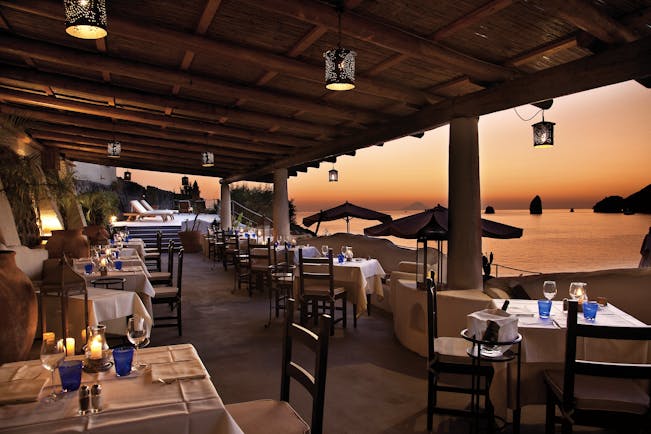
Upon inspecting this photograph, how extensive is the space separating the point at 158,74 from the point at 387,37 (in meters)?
2.88

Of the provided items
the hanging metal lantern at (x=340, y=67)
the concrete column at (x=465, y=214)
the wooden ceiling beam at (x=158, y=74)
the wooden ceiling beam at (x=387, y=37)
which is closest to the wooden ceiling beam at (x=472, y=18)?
the wooden ceiling beam at (x=387, y=37)

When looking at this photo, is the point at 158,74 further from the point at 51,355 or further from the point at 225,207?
the point at 225,207

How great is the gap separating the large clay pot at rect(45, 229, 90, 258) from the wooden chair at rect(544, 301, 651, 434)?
789 cm

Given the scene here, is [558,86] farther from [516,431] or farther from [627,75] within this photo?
[516,431]

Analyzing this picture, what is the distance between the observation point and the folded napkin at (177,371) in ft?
6.32

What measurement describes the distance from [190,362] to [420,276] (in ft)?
14.3

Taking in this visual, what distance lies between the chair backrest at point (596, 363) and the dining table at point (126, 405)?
6.08ft

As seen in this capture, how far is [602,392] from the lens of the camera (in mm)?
2557

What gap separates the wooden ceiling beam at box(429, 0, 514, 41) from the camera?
3.30 meters

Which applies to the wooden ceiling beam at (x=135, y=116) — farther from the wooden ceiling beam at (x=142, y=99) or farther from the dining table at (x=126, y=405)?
the dining table at (x=126, y=405)

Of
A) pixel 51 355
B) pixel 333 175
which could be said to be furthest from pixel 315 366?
pixel 333 175

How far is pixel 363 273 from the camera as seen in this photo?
20.4ft

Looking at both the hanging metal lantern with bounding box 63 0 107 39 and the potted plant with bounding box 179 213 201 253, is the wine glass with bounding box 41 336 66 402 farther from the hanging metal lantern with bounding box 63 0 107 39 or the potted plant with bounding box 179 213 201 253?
the potted plant with bounding box 179 213 201 253

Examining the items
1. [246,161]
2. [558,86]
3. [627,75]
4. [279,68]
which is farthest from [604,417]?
[246,161]
